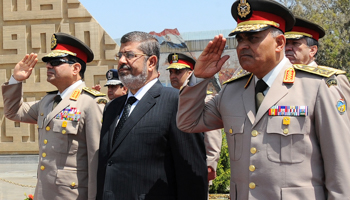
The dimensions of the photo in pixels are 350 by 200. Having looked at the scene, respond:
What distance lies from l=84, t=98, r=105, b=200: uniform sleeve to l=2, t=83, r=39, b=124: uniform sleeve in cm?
72

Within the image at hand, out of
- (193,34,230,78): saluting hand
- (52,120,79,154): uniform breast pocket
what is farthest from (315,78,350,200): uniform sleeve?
(52,120,79,154): uniform breast pocket

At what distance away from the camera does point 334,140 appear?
2.31m

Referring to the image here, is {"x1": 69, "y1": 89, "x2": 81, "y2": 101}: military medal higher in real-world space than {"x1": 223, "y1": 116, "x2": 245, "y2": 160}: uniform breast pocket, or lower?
higher

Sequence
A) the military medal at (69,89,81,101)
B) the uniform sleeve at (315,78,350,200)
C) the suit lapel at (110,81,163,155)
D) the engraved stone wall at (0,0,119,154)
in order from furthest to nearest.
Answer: the engraved stone wall at (0,0,119,154) < the military medal at (69,89,81,101) < the suit lapel at (110,81,163,155) < the uniform sleeve at (315,78,350,200)

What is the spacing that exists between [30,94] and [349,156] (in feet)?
35.3

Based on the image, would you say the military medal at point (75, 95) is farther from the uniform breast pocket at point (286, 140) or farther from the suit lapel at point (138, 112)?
the uniform breast pocket at point (286, 140)

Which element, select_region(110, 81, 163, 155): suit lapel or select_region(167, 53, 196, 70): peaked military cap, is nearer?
select_region(110, 81, 163, 155): suit lapel

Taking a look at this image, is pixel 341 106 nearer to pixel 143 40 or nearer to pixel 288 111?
pixel 288 111

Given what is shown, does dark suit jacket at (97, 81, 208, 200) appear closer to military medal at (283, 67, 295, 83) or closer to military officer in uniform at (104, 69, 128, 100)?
military medal at (283, 67, 295, 83)

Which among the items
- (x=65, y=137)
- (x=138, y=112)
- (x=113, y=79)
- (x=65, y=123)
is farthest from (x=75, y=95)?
(x=113, y=79)

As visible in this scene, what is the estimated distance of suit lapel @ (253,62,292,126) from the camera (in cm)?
248

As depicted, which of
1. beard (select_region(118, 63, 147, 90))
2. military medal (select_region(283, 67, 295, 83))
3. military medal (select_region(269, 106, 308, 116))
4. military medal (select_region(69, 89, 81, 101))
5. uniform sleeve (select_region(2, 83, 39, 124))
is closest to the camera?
military medal (select_region(269, 106, 308, 116))

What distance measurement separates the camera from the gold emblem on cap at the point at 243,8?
2.61 meters

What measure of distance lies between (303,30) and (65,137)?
2.35 m
